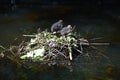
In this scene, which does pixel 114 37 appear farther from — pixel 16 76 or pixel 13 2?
pixel 13 2

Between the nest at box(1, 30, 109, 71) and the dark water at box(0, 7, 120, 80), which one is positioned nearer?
the dark water at box(0, 7, 120, 80)

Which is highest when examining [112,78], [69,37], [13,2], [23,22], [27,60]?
[13,2]

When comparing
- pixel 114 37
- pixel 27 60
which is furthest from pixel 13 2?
pixel 27 60

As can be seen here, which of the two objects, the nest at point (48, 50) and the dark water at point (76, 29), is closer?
the dark water at point (76, 29)

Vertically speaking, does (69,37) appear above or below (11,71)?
above

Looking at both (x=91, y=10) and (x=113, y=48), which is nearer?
(x=113, y=48)

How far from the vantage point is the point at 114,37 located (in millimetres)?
9961

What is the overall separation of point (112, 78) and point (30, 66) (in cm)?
184

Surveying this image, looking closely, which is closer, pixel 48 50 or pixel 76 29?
pixel 48 50

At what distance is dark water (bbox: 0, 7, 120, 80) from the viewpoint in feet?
24.3

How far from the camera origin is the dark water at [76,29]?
741 centimetres

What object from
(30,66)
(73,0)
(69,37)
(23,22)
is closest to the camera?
(30,66)

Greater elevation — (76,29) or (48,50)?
(76,29)

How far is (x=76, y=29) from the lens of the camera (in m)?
10.5
